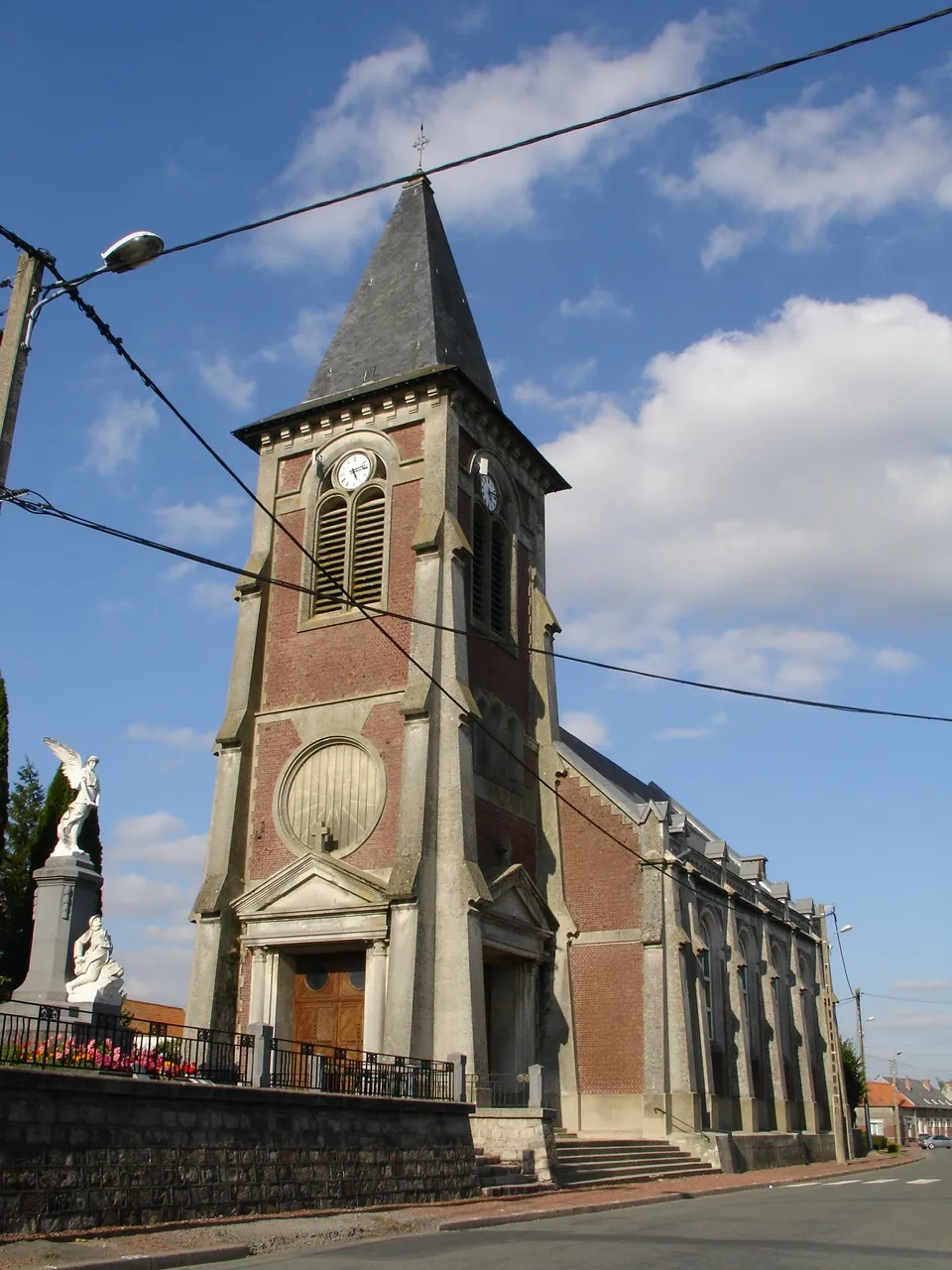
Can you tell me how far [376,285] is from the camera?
109 feet

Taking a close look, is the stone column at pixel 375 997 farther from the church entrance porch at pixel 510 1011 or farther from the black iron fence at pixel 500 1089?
the church entrance porch at pixel 510 1011

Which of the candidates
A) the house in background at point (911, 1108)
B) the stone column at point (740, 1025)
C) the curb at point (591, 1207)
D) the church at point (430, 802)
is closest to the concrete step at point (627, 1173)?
the church at point (430, 802)

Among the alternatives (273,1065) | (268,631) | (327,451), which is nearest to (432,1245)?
(273,1065)

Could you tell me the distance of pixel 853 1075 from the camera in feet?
210

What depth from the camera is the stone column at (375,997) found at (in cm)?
2262

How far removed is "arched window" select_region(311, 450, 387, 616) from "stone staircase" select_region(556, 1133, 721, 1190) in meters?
12.8

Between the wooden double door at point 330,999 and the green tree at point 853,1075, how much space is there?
152 ft

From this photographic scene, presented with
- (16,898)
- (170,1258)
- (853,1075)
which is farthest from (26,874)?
(853,1075)

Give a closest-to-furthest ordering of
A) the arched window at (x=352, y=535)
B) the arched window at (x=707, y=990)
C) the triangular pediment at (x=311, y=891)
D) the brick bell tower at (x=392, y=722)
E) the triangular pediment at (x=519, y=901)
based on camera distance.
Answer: the brick bell tower at (x=392, y=722) → the triangular pediment at (x=311, y=891) → the triangular pediment at (x=519, y=901) → the arched window at (x=352, y=535) → the arched window at (x=707, y=990)

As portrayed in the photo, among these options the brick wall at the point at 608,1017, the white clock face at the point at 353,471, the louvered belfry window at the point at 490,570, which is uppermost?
the white clock face at the point at 353,471

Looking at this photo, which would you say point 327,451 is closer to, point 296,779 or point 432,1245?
point 296,779

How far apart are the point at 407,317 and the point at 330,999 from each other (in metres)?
17.9

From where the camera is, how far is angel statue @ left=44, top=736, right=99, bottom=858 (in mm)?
18500

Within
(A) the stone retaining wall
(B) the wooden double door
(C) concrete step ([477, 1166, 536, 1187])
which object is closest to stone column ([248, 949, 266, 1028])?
(B) the wooden double door
